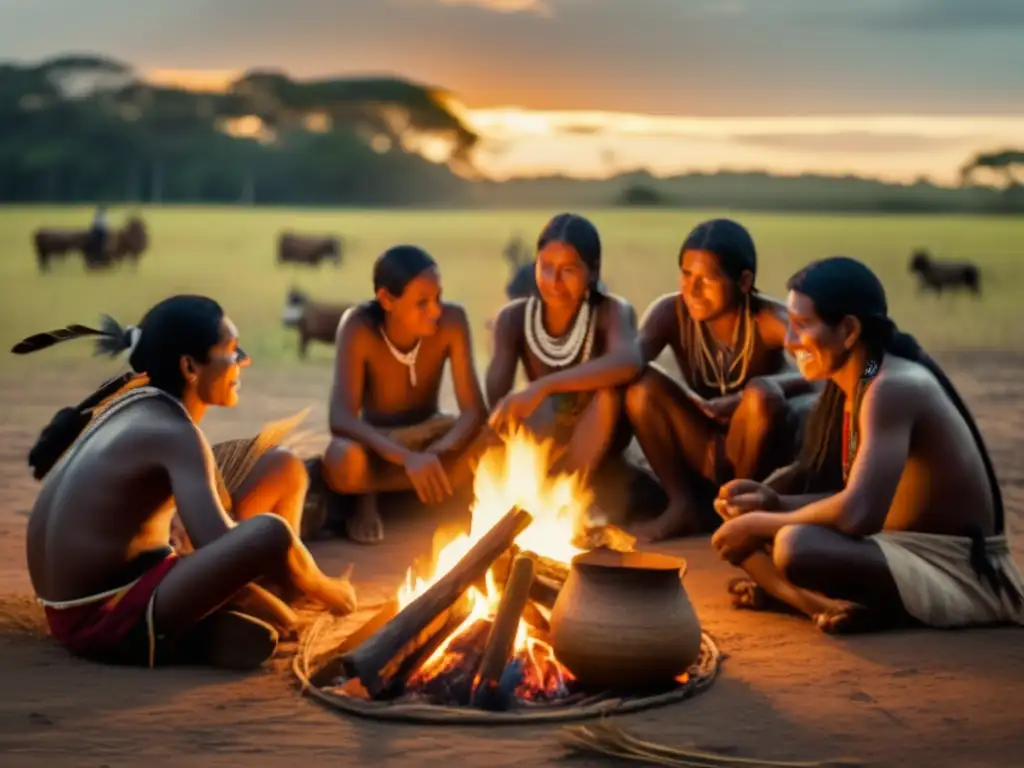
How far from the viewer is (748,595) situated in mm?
6039

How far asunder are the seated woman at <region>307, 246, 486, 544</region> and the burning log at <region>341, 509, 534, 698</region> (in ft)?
6.57

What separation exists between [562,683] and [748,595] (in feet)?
4.51

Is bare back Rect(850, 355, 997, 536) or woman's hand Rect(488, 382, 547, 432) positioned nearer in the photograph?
bare back Rect(850, 355, 997, 536)

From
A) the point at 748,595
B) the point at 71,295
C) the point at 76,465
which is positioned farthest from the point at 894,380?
the point at 71,295

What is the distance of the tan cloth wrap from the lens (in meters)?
5.53

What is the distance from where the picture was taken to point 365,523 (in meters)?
7.48

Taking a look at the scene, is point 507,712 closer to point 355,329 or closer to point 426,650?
point 426,650

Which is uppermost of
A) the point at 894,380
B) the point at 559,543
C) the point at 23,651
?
the point at 894,380

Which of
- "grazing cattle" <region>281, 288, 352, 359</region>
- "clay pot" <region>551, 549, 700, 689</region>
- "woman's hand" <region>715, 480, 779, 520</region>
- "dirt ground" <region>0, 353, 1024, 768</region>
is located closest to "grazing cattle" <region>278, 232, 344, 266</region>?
"grazing cattle" <region>281, 288, 352, 359</region>

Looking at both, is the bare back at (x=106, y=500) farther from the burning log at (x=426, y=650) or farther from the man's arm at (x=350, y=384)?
the man's arm at (x=350, y=384)

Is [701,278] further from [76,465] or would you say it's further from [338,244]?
[338,244]

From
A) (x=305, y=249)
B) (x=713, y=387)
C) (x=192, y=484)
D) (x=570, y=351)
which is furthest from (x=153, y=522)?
(x=305, y=249)

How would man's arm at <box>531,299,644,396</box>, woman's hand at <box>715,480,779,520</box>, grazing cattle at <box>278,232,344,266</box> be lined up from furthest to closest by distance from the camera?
grazing cattle at <box>278,232,344,266</box> < man's arm at <box>531,299,644,396</box> < woman's hand at <box>715,480,779,520</box>

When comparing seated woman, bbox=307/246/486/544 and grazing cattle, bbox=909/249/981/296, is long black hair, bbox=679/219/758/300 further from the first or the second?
grazing cattle, bbox=909/249/981/296
